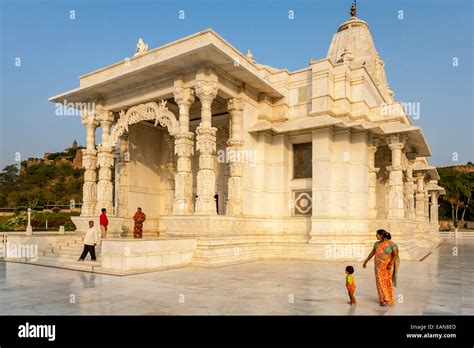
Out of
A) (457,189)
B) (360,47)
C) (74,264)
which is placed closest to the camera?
(74,264)

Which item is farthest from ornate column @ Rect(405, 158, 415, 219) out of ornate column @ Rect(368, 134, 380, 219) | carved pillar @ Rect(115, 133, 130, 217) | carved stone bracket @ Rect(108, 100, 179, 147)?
carved pillar @ Rect(115, 133, 130, 217)

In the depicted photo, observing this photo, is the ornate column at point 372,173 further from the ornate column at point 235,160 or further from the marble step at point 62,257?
the marble step at point 62,257

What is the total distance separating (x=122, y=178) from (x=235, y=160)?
5.73 metres

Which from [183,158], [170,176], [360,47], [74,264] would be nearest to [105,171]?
[170,176]

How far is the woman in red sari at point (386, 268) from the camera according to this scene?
21.0 ft

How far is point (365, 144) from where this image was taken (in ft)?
49.4

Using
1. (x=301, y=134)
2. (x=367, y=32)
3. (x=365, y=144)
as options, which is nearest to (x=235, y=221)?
(x=301, y=134)

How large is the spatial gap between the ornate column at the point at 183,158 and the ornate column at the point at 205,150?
0.47 m

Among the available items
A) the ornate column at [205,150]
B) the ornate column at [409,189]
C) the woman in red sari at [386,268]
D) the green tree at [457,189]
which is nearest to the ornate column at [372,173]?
the ornate column at [409,189]

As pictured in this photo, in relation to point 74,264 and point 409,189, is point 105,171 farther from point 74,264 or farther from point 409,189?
point 409,189

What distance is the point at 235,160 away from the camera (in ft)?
46.8

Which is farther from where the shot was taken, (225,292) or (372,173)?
(372,173)

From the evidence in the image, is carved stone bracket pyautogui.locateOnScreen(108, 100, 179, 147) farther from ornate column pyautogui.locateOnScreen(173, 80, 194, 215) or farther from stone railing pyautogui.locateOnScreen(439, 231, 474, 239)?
stone railing pyautogui.locateOnScreen(439, 231, 474, 239)
